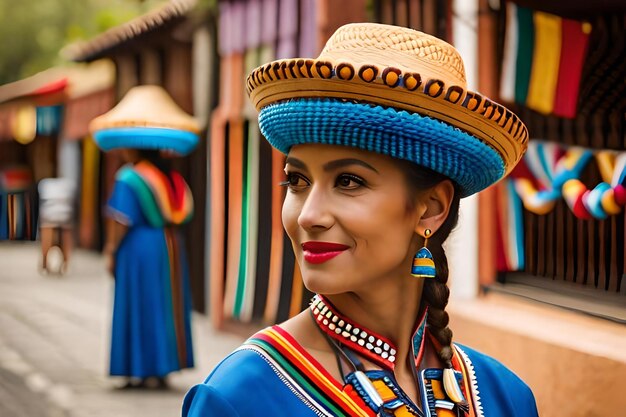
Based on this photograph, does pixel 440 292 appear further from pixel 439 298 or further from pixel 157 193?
pixel 157 193

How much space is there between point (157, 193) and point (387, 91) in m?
4.87

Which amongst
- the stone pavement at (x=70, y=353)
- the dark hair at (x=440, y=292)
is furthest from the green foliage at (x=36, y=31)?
the dark hair at (x=440, y=292)

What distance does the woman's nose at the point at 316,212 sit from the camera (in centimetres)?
174

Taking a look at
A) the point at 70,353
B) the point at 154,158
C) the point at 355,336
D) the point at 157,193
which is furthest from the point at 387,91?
the point at 70,353

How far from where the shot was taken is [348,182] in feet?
5.80

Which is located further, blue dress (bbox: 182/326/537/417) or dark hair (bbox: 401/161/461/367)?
dark hair (bbox: 401/161/461/367)

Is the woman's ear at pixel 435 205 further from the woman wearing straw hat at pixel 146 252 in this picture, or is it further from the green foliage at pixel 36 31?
the green foliage at pixel 36 31

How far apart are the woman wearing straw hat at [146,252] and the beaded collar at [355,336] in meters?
4.58

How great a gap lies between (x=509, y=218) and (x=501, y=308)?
62 cm

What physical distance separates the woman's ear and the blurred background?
2.26 m

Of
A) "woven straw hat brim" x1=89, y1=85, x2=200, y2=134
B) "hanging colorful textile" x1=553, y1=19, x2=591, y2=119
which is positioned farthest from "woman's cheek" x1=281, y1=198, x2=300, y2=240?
"woven straw hat brim" x1=89, y1=85, x2=200, y2=134

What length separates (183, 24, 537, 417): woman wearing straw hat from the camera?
1.68m

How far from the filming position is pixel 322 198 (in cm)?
176

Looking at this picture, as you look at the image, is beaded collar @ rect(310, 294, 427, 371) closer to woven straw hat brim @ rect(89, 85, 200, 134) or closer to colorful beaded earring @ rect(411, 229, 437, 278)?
colorful beaded earring @ rect(411, 229, 437, 278)
